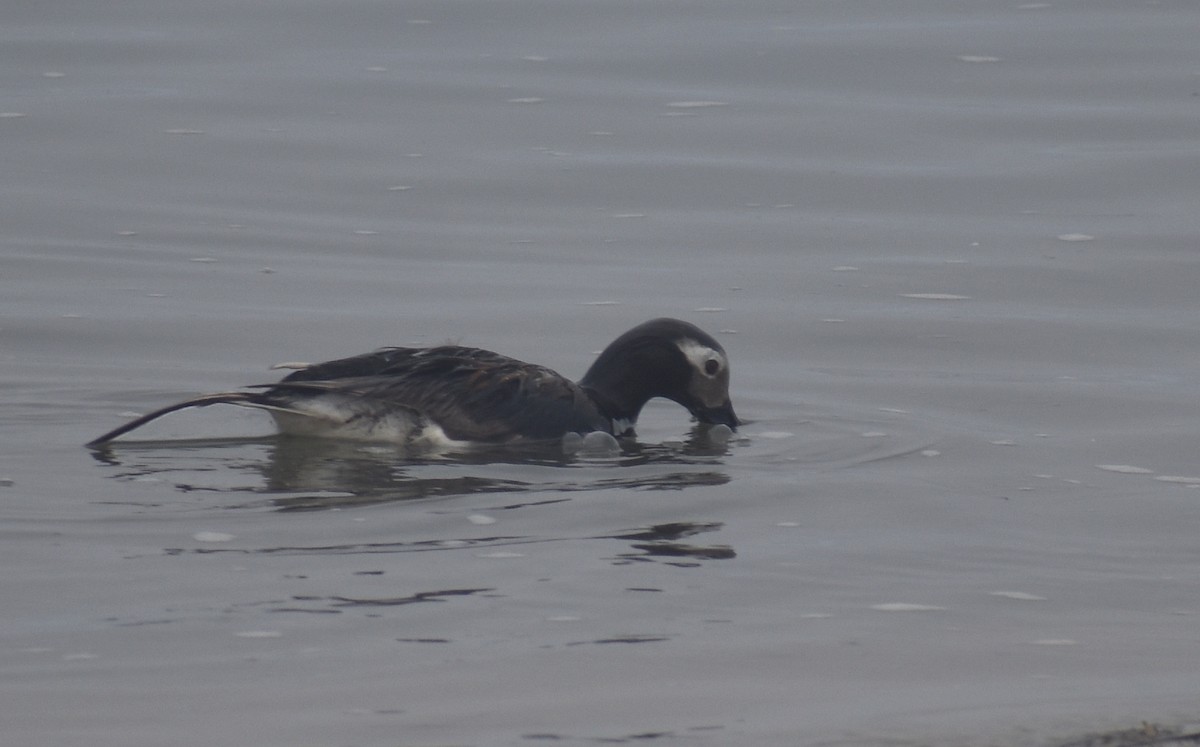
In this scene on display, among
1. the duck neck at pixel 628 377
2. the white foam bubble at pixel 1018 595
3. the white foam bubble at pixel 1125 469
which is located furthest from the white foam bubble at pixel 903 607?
the duck neck at pixel 628 377

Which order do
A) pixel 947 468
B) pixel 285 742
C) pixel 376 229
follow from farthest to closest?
1. pixel 376 229
2. pixel 947 468
3. pixel 285 742

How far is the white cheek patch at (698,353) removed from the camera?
998 cm

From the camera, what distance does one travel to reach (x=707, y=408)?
992cm

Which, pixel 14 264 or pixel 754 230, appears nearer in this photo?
pixel 14 264

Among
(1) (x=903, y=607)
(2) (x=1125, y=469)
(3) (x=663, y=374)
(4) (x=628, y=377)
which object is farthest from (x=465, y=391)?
(1) (x=903, y=607)

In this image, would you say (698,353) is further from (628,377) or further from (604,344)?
(604,344)

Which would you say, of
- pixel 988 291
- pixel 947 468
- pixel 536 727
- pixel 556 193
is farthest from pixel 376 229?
pixel 536 727

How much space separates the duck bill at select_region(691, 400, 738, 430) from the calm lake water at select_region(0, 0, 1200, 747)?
0.60 ft

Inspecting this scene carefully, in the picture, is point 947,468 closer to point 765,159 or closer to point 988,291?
point 988,291

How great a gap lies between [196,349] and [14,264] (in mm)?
2250

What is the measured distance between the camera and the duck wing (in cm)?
949

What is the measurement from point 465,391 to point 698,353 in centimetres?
119

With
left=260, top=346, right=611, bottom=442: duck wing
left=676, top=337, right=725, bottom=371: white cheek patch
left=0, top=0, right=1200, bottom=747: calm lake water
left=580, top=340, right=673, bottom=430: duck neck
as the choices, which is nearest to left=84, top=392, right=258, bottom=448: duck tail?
left=0, top=0, right=1200, bottom=747: calm lake water

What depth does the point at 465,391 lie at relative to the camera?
9.59m
